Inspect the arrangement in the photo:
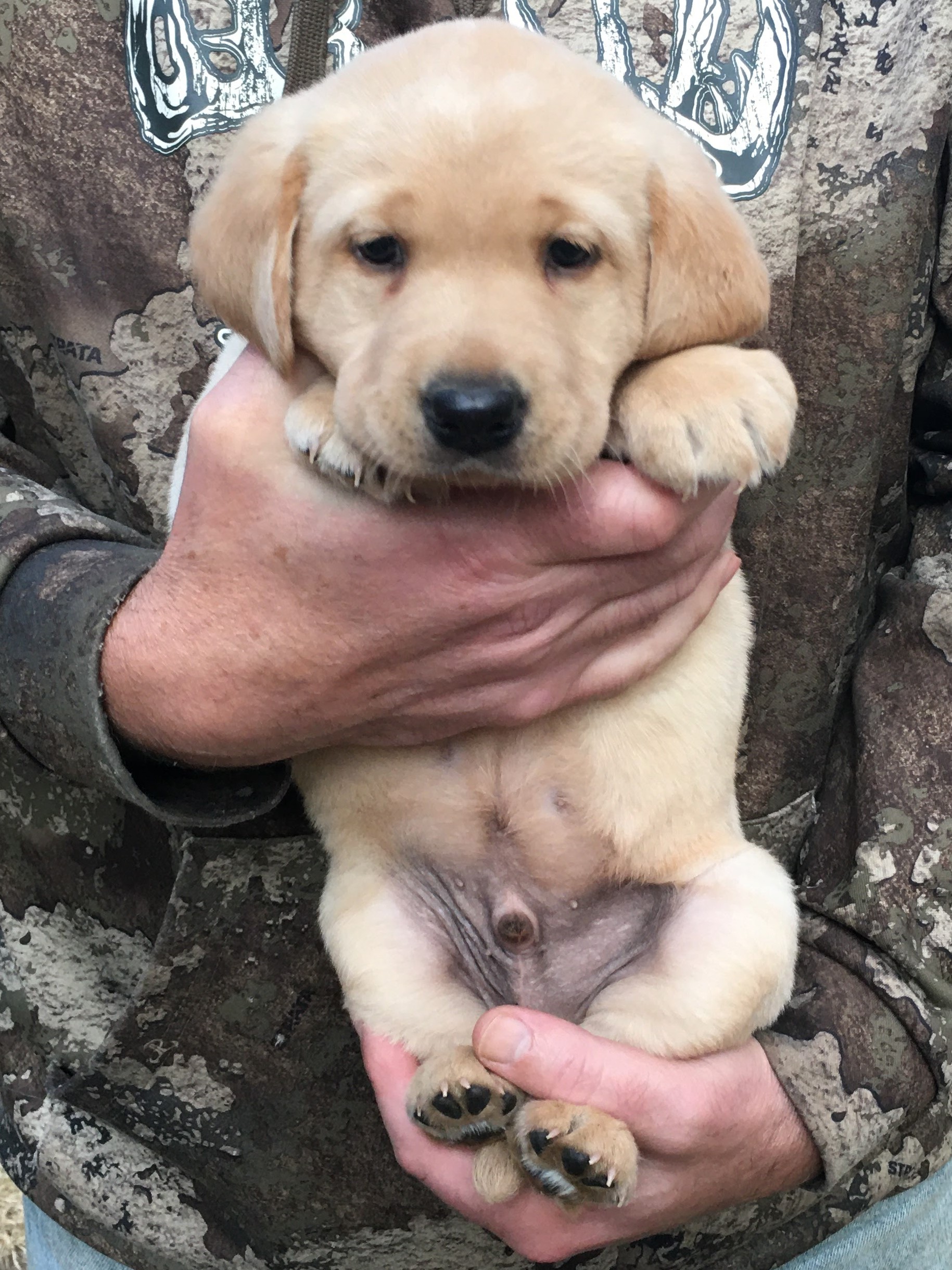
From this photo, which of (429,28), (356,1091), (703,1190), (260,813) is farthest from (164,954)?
(429,28)

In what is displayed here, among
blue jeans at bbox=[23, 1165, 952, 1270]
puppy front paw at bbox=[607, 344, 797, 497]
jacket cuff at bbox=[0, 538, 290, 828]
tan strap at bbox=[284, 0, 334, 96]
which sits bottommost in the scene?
blue jeans at bbox=[23, 1165, 952, 1270]

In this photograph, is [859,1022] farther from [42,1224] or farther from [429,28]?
[429,28]

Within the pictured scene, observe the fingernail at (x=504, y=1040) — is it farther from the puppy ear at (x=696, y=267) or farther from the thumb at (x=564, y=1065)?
the puppy ear at (x=696, y=267)

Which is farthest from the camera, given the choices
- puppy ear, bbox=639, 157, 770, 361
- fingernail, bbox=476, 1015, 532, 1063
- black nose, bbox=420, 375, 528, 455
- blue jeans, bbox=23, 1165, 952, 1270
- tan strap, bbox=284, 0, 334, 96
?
blue jeans, bbox=23, 1165, 952, 1270

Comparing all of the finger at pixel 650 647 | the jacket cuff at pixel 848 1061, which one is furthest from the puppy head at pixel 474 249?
the jacket cuff at pixel 848 1061

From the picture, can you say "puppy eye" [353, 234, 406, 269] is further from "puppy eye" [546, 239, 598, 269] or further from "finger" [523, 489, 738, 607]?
"finger" [523, 489, 738, 607]

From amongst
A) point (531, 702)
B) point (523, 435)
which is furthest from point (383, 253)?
point (531, 702)

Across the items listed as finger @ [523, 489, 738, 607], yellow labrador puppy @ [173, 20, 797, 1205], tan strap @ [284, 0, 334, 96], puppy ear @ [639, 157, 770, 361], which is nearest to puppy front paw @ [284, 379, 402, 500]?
yellow labrador puppy @ [173, 20, 797, 1205]
